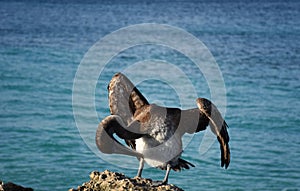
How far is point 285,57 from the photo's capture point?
35719 millimetres

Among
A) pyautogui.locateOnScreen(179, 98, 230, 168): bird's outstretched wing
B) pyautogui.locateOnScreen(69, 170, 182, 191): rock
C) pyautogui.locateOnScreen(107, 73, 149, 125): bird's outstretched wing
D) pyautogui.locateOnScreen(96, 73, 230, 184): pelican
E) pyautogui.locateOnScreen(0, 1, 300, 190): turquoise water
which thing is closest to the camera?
pyautogui.locateOnScreen(69, 170, 182, 191): rock

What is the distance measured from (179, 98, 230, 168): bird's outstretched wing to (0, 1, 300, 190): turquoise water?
974cm

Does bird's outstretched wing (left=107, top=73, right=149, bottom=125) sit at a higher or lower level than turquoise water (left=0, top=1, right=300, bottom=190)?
lower

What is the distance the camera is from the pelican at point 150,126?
9781 mm

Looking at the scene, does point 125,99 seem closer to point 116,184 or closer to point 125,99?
point 125,99

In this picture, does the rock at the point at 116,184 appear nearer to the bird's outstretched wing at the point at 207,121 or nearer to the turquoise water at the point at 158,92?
the bird's outstretched wing at the point at 207,121

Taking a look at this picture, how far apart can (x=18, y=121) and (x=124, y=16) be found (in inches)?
1019

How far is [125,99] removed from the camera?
34.9 feet

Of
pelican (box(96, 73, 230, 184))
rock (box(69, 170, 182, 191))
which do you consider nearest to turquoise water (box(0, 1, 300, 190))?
pelican (box(96, 73, 230, 184))

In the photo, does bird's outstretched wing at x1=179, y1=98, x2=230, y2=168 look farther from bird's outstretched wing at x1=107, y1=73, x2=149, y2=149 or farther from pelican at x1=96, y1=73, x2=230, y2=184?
bird's outstretched wing at x1=107, y1=73, x2=149, y2=149

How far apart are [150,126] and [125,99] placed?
29.2 inches

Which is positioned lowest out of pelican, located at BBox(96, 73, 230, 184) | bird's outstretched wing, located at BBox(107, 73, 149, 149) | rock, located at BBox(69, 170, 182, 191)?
rock, located at BBox(69, 170, 182, 191)

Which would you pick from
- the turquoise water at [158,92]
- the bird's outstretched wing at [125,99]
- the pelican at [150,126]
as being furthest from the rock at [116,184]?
the turquoise water at [158,92]

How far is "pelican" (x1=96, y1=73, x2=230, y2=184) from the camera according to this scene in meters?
9.78
